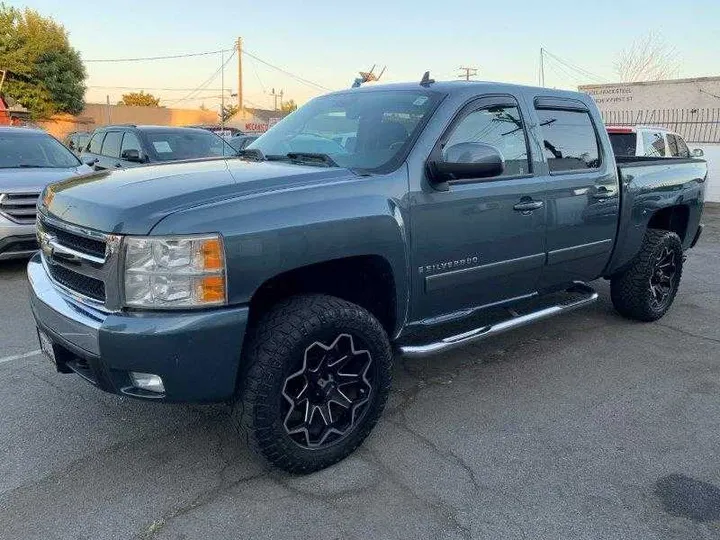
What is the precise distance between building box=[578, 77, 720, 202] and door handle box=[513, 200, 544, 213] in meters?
15.4

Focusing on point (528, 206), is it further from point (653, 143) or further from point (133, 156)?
point (653, 143)

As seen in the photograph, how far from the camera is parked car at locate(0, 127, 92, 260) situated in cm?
644

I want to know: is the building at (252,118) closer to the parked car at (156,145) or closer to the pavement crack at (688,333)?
the parked car at (156,145)

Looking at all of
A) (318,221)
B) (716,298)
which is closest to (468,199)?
(318,221)

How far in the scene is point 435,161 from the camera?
10.7 feet

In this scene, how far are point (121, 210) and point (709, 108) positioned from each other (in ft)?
72.6

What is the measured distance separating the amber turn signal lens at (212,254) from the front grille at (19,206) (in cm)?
497

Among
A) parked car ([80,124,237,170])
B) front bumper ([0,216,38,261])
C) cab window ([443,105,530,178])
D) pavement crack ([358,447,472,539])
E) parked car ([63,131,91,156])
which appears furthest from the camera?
parked car ([63,131,91,156])

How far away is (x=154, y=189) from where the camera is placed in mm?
2771

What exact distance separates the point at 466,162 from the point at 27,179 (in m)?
5.52

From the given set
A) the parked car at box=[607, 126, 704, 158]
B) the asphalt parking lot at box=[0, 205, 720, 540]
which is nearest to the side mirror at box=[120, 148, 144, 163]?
the asphalt parking lot at box=[0, 205, 720, 540]

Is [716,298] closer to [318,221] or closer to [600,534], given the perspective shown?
[600,534]

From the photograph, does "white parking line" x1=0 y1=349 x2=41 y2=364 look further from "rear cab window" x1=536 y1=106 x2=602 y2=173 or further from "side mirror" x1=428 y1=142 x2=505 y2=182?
"rear cab window" x1=536 y1=106 x2=602 y2=173

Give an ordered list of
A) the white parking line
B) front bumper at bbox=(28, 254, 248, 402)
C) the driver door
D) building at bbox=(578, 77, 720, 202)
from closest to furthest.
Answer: front bumper at bbox=(28, 254, 248, 402), the driver door, the white parking line, building at bbox=(578, 77, 720, 202)
